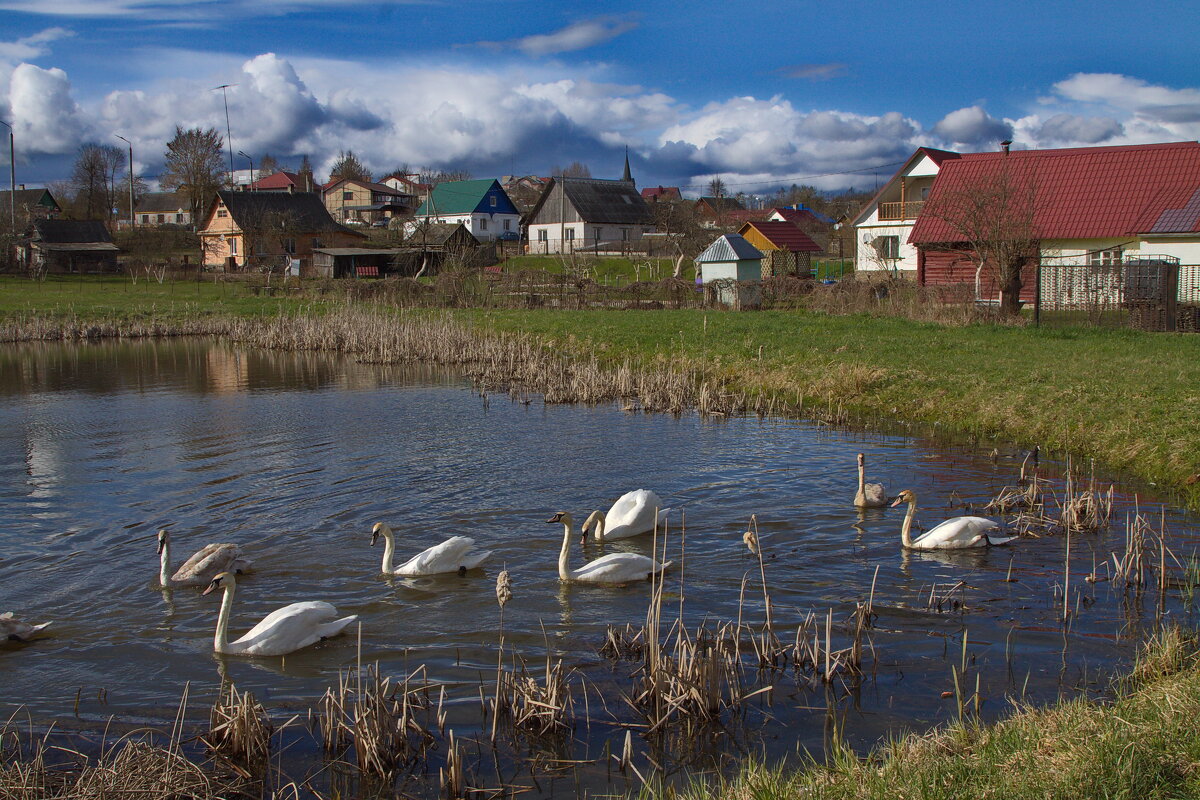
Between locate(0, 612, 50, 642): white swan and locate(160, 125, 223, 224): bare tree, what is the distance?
280 ft

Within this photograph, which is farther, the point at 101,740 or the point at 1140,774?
the point at 101,740

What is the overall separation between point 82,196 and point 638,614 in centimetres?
10980

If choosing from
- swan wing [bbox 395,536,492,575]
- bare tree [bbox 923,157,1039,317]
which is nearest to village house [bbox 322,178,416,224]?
bare tree [bbox 923,157,1039,317]

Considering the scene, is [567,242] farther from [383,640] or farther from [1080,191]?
[383,640]

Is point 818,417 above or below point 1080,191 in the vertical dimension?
below

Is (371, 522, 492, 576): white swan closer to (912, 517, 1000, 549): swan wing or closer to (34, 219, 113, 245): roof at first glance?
(912, 517, 1000, 549): swan wing

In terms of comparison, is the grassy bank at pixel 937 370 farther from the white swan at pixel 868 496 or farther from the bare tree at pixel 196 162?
the bare tree at pixel 196 162

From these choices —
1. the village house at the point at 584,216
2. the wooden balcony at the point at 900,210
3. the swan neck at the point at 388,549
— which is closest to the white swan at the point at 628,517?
the swan neck at the point at 388,549

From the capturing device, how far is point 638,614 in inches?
336

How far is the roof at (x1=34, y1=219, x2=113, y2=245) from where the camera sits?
6931 centimetres

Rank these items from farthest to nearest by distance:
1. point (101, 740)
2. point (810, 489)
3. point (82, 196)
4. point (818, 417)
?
point (82, 196) → point (818, 417) → point (810, 489) → point (101, 740)

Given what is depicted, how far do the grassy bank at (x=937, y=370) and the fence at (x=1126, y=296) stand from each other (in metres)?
1.85

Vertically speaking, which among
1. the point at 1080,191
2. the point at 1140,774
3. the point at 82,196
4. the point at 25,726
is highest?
the point at 82,196

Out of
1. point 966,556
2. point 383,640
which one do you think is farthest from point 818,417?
point 383,640
